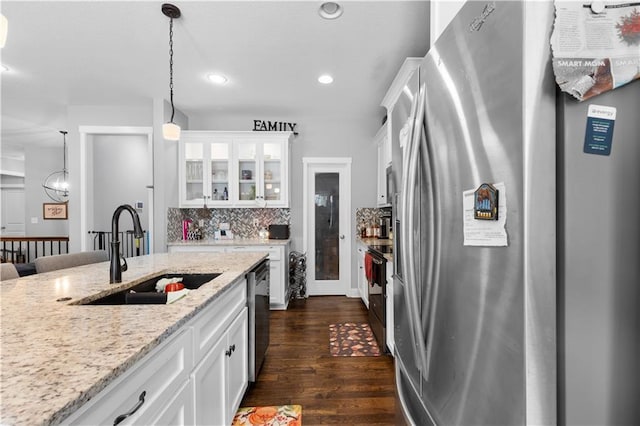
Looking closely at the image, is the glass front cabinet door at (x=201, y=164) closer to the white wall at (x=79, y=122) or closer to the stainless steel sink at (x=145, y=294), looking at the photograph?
the white wall at (x=79, y=122)

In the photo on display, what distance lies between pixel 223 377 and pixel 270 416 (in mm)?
649

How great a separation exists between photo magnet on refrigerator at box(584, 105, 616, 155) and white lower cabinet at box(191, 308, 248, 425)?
1.39m

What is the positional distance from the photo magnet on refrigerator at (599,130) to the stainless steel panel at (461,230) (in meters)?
0.13

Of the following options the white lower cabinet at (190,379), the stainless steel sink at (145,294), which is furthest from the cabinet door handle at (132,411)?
the stainless steel sink at (145,294)

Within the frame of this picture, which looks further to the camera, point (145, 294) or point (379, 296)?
point (379, 296)

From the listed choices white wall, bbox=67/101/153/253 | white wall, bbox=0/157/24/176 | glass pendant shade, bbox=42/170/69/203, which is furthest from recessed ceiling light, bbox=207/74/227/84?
white wall, bbox=0/157/24/176

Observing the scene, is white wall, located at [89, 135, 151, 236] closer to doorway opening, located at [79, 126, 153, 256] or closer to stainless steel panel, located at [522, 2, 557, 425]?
doorway opening, located at [79, 126, 153, 256]

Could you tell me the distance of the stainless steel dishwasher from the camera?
2.05 m

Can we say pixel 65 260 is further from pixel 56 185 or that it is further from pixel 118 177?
pixel 56 185

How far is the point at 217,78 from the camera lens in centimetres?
323

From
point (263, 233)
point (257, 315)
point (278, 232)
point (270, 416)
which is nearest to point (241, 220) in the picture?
point (263, 233)

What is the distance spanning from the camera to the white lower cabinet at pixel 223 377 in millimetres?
1225

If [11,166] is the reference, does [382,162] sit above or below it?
below

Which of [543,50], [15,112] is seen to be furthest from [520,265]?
[15,112]
